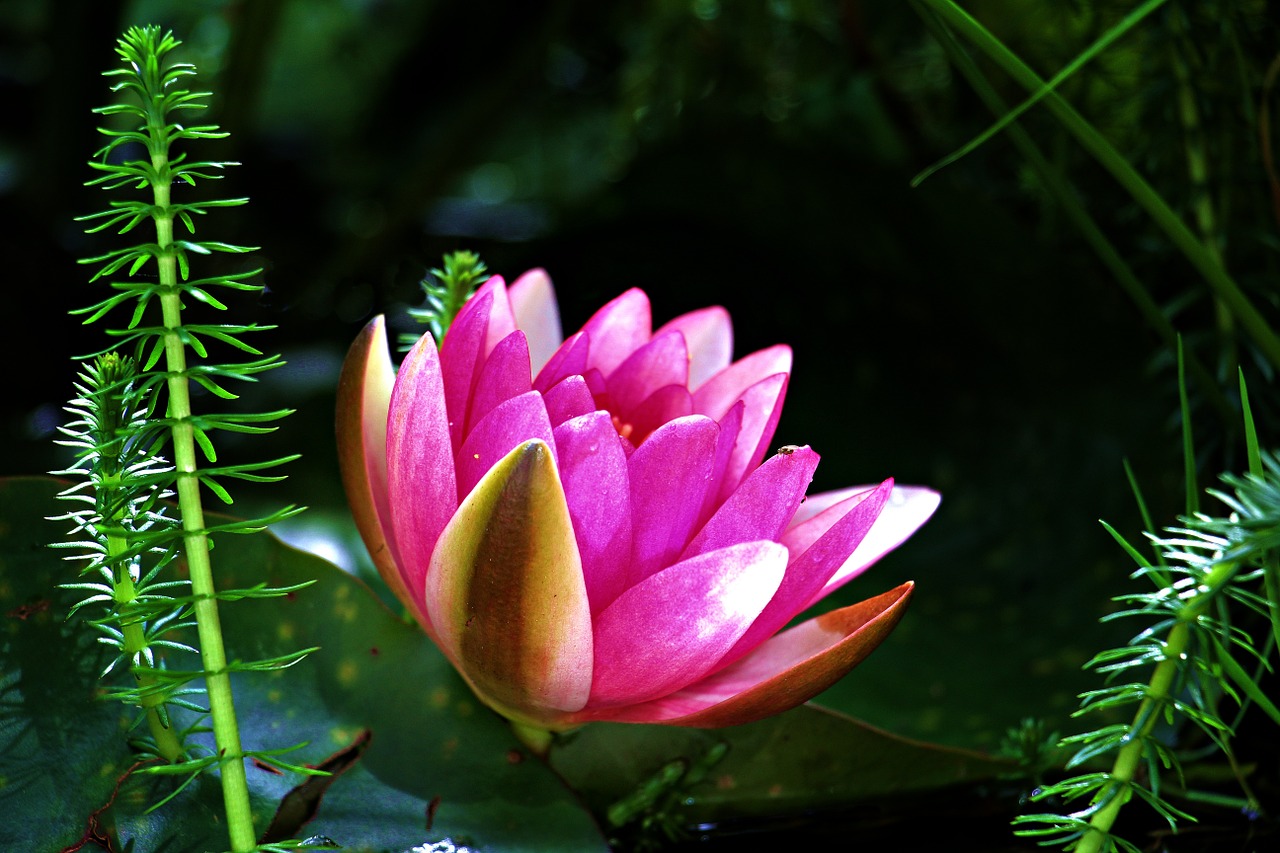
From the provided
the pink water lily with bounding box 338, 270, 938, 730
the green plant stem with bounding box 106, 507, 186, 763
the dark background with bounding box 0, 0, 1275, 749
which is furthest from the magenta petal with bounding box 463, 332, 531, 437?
the dark background with bounding box 0, 0, 1275, 749

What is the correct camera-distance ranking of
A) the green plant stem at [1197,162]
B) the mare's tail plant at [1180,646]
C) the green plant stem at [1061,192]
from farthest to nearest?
the green plant stem at [1197,162] → the green plant stem at [1061,192] → the mare's tail plant at [1180,646]

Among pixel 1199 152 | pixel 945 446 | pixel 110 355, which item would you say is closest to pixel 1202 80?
pixel 1199 152

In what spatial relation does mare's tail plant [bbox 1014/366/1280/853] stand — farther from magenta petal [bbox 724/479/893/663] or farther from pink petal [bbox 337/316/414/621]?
pink petal [bbox 337/316/414/621]

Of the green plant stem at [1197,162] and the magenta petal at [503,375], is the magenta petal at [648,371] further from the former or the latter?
the green plant stem at [1197,162]

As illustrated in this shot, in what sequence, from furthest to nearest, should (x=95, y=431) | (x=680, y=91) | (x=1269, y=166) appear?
(x=680, y=91)
(x=1269, y=166)
(x=95, y=431)

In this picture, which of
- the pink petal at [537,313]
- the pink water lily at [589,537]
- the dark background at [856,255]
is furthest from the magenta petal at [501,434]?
the dark background at [856,255]

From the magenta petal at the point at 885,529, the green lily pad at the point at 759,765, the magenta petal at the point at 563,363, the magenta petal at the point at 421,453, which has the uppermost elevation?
the magenta petal at the point at 563,363

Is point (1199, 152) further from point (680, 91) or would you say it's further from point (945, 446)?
point (680, 91)
